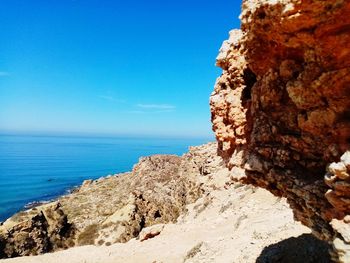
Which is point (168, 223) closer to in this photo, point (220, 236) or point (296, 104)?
point (220, 236)

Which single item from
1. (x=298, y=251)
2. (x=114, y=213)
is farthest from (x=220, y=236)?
(x=114, y=213)

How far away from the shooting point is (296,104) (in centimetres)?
768

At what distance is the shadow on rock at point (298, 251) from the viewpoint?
39.9 ft

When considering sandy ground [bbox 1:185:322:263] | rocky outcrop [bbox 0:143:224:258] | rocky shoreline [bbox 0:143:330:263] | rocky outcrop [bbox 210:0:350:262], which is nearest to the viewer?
rocky outcrop [bbox 210:0:350:262]

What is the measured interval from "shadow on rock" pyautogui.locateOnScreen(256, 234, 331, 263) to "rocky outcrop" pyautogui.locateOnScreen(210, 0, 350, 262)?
420cm

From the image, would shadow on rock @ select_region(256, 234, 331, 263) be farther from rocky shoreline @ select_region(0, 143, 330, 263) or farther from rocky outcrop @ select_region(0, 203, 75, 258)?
rocky outcrop @ select_region(0, 203, 75, 258)

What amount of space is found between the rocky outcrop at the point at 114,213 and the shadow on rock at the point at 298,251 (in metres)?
22.3

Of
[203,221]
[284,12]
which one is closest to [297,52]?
[284,12]

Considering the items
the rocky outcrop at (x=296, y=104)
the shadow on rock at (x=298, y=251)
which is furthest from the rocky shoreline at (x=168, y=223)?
the rocky outcrop at (x=296, y=104)

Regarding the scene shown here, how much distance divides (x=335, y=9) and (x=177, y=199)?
41.5 m

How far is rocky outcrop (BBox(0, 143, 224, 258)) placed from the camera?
39438 mm

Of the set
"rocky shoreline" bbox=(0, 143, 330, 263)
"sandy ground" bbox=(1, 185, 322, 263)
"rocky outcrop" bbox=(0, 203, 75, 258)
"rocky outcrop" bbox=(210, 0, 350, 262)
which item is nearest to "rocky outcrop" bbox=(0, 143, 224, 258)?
"rocky outcrop" bbox=(0, 203, 75, 258)

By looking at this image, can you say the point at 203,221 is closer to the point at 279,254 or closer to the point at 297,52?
the point at 279,254

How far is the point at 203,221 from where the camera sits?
27156 millimetres
